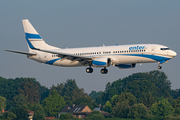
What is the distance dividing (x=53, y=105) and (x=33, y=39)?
104 meters

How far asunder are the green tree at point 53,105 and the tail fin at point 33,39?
101200mm

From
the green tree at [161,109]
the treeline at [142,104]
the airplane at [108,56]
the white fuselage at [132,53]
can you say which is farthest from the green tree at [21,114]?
the white fuselage at [132,53]

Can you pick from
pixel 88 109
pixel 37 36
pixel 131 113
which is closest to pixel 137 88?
pixel 88 109

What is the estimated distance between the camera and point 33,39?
8319 cm

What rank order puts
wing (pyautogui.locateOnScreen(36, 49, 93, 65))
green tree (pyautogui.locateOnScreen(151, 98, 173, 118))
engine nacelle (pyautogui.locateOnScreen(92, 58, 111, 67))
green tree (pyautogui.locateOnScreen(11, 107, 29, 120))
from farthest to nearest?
1. green tree (pyautogui.locateOnScreen(151, 98, 173, 118))
2. green tree (pyautogui.locateOnScreen(11, 107, 29, 120))
3. wing (pyautogui.locateOnScreen(36, 49, 93, 65))
4. engine nacelle (pyautogui.locateOnScreen(92, 58, 111, 67))

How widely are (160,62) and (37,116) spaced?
87897 mm

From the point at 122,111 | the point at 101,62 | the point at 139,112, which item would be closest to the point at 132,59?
the point at 101,62

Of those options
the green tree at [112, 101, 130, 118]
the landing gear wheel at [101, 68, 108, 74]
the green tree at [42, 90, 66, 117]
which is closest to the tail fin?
the landing gear wheel at [101, 68, 108, 74]

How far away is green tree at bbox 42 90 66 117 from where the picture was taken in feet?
593

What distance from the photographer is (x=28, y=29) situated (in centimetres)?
8338

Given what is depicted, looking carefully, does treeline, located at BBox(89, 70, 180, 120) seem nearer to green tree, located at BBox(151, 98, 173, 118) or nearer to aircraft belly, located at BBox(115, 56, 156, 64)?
green tree, located at BBox(151, 98, 173, 118)

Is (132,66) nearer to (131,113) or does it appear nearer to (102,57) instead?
(102,57)

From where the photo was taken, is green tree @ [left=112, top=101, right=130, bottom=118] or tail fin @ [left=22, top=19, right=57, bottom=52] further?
green tree @ [left=112, top=101, right=130, bottom=118]

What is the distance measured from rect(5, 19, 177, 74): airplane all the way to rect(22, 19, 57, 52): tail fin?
361cm
